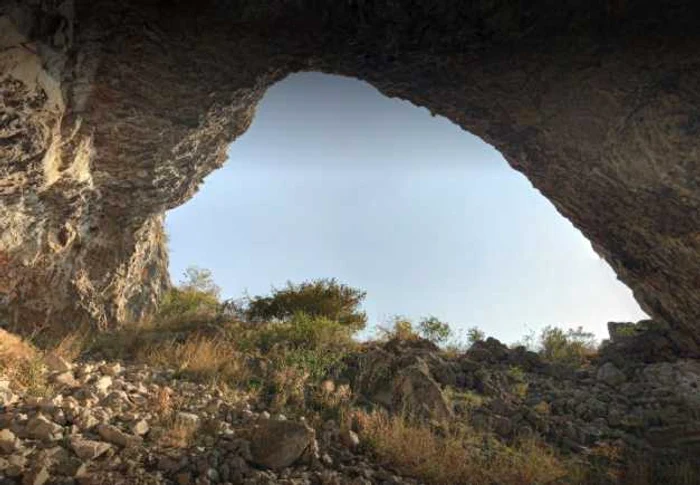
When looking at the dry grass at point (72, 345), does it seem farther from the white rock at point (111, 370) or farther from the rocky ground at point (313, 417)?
the white rock at point (111, 370)

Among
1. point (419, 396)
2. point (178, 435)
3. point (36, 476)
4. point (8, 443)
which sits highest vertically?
point (419, 396)

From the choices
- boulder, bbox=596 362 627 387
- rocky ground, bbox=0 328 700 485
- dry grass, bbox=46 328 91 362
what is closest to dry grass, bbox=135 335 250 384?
rocky ground, bbox=0 328 700 485

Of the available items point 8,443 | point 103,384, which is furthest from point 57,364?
point 8,443

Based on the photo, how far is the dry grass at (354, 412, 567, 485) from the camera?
4234mm

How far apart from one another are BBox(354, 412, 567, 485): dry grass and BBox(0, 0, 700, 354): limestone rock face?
3817 millimetres

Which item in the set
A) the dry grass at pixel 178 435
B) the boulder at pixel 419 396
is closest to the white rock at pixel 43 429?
the dry grass at pixel 178 435

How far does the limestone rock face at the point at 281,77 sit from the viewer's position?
4.91m

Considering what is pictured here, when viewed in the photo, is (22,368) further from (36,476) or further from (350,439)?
(350,439)

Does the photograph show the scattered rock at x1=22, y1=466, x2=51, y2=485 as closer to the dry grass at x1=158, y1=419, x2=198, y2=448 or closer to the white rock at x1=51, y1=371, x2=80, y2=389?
the dry grass at x1=158, y1=419, x2=198, y2=448

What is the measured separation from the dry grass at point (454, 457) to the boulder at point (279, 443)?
2.74ft

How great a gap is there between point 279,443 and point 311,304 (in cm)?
624

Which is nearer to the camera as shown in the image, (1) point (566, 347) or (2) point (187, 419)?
(2) point (187, 419)

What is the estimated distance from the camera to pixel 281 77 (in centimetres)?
660

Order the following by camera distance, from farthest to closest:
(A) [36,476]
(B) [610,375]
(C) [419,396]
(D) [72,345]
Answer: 1. (B) [610,375]
2. (D) [72,345]
3. (C) [419,396]
4. (A) [36,476]
